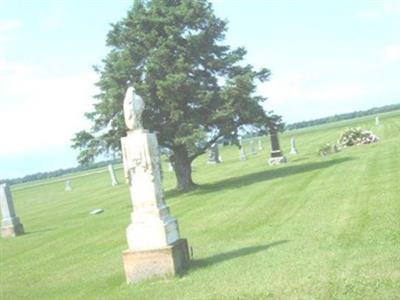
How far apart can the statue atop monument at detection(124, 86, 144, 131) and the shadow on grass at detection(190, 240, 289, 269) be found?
8.45 feet

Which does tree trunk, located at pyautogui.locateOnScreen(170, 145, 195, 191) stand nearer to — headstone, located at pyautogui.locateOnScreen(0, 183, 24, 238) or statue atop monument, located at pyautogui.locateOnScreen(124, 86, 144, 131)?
headstone, located at pyautogui.locateOnScreen(0, 183, 24, 238)

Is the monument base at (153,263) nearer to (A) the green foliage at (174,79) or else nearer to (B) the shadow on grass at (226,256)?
(B) the shadow on grass at (226,256)

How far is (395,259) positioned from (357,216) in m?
4.44

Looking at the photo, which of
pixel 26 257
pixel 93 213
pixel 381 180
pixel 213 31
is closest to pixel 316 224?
pixel 381 180

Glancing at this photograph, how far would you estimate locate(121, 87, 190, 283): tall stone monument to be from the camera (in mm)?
10562

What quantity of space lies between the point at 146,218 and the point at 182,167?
677 inches

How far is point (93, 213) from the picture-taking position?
2544cm

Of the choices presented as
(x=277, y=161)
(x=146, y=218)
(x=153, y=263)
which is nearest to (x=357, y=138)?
(x=277, y=161)

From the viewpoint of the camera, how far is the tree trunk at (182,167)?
2772 centimetres

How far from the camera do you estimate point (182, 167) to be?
28016 millimetres

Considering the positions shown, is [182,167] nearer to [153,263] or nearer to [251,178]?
[251,178]

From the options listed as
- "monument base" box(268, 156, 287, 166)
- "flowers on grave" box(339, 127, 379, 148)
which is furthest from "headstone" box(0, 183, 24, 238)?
"flowers on grave" box(339, 127, 379, 148)

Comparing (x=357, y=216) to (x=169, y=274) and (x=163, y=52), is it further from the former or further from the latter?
(x=163, y=52)

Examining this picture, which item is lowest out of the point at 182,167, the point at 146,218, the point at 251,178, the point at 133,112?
the point at 251,178
